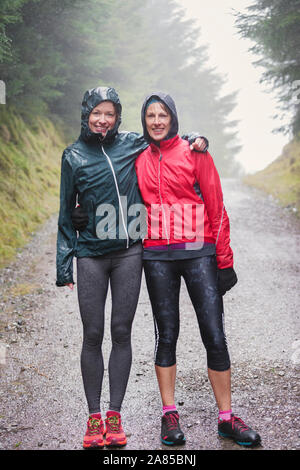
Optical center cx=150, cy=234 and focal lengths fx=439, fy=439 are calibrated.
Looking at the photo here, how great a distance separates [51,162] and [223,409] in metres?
14.2

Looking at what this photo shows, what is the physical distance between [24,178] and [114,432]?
10884 mm

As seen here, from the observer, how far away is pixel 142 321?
6.51 metres

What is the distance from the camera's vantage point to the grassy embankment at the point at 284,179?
49.7 feet

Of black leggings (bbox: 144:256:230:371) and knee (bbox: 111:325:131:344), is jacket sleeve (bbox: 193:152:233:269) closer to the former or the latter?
black leggings (bbox: 144:256:230:371)

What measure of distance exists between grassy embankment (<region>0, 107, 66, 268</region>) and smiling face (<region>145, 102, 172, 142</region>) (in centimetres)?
609

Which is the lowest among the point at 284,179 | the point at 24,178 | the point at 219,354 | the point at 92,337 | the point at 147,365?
the point at 147,365

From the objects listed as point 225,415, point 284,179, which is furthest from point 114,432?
point 284,179

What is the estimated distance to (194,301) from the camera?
3502 mm

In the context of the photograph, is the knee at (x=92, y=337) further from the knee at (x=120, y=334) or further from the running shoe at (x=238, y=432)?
the running shoe at (x=238, y=432)

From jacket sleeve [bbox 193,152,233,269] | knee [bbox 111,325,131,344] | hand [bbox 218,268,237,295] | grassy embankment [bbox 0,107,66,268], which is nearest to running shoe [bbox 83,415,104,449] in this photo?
knee [bbox 111,325,131,344]

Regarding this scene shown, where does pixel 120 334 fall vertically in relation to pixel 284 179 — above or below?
below

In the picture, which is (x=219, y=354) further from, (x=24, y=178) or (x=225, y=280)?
(x=24, y=178)

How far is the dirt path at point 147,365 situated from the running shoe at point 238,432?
0.20 ft

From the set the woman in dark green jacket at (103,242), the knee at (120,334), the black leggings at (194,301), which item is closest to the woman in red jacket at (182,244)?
the black leggings at (194,301)
